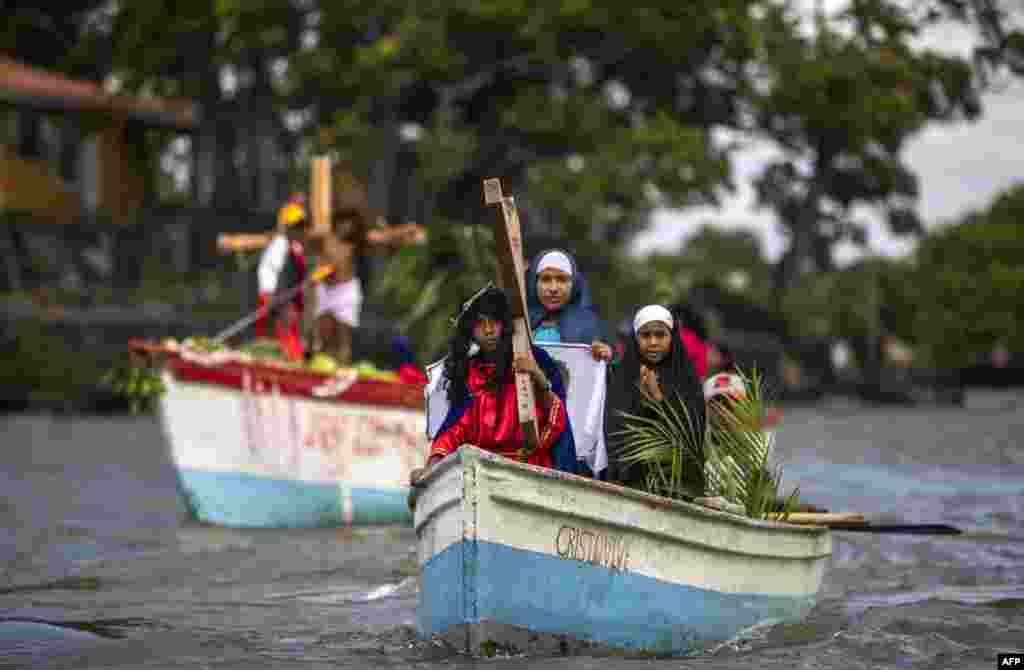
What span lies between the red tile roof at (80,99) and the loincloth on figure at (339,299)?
Result: 23.1 m

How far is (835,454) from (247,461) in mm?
14205

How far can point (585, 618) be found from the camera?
32.3ft

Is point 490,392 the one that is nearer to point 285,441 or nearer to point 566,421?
point 566,421

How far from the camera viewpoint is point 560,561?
966cm

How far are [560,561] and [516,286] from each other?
51.6 inches

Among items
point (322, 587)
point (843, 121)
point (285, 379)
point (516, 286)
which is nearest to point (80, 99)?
point (843, 121)

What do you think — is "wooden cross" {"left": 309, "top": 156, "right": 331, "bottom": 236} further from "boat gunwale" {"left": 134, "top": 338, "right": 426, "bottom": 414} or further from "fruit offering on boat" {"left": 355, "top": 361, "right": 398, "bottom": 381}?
"boat gunwale" {"left": 134, "top": 338, "right": 426, "bottom": 414}

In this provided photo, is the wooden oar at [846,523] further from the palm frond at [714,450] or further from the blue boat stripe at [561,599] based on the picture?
the blue boat stripe at [561,599]

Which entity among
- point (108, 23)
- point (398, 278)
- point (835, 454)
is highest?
point (108, 23)

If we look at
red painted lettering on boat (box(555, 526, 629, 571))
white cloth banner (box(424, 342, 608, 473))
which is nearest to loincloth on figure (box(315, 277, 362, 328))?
white cloth banner (box(424, 342, 608, 473))

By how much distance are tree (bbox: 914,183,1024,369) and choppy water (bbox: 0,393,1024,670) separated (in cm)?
6878

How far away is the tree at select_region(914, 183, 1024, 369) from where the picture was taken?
92750 millimetres

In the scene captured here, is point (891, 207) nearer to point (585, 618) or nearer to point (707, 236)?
point (585, 618)

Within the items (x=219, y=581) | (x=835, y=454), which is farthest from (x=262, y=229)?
(x=219, y=581)
